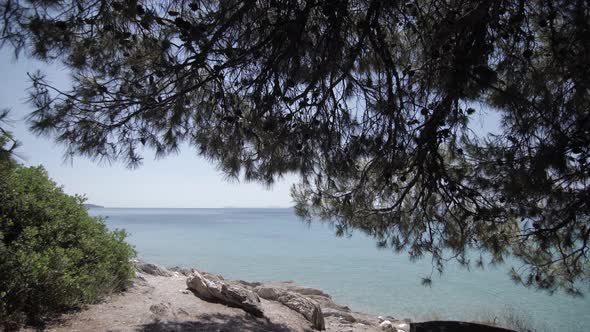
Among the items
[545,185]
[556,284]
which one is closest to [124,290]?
[545,185]

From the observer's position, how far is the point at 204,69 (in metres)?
3.47

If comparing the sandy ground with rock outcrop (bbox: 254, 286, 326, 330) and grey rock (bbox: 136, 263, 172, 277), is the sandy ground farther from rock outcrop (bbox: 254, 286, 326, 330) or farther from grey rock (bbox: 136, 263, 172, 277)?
grey rock (bbox: 136, 263, 172, 277)

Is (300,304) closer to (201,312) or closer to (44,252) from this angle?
(201,312)

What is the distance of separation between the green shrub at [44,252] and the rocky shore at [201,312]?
9.2 inches

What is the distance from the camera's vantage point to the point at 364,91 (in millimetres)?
3697

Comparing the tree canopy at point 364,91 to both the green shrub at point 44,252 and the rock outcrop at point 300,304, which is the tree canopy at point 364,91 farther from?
the rock outcrop at point 300,304

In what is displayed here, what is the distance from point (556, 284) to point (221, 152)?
428 cm

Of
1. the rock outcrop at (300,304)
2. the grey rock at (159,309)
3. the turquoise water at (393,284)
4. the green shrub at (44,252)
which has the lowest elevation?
the turquoise water at (393,284)

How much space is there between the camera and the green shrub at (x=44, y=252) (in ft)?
11.0

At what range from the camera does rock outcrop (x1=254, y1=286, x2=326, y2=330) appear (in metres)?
5.79

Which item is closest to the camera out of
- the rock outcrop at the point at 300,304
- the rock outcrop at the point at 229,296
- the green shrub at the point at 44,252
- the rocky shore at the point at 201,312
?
the green shrub at the point at 44,252

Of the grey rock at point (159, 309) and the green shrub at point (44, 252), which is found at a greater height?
the green shrub at point (44, 252)

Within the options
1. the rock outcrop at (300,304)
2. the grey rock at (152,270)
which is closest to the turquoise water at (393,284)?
the rock outcrop at (300,304)

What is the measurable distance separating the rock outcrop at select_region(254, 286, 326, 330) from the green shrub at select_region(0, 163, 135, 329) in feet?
8.32
